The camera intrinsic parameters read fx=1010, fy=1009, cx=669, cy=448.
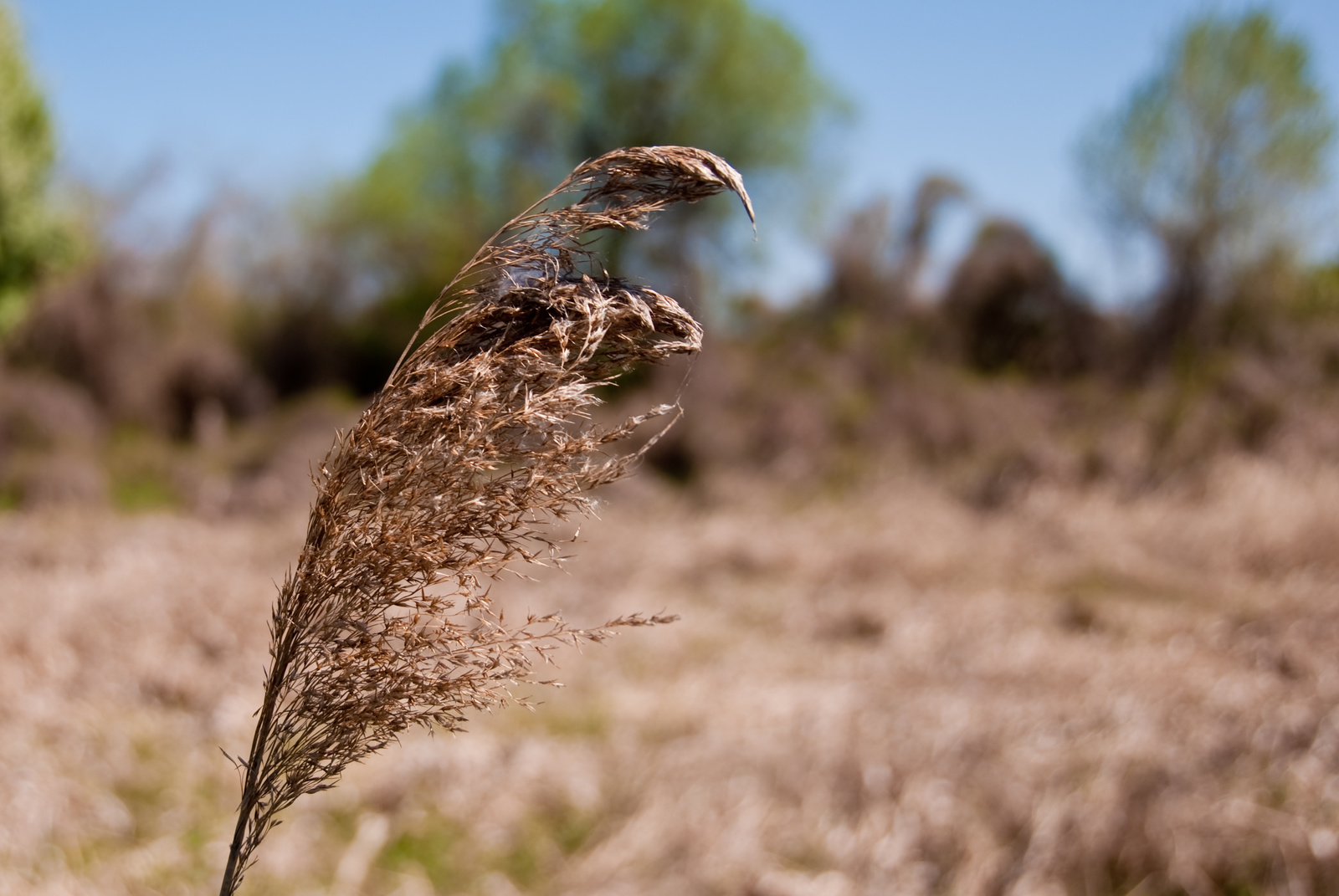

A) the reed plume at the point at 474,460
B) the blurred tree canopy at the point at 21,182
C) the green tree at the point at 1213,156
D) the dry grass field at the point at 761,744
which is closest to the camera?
the reed plume at the point at 474,460

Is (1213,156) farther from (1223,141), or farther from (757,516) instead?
(757,516)

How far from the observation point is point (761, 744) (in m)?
5.32

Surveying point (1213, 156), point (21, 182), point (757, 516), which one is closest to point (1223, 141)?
point (1213, 156)

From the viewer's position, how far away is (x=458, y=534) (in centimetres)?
170

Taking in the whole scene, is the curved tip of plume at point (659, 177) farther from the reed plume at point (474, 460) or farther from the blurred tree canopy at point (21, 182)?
the blurred tree canopy at point (21, 182)

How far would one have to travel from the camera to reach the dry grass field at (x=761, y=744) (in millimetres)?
4246

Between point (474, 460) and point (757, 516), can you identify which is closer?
point (474, 460)

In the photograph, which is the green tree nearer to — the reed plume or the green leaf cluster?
the green leaf cluster

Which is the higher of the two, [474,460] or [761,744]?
[761,744]

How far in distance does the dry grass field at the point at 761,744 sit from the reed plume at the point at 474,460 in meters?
0.74

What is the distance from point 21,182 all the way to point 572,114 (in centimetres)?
1085

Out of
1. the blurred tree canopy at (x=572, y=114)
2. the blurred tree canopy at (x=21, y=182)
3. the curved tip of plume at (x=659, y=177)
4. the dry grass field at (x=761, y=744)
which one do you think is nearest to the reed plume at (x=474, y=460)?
the curved tip of plume at (x=659, y=177)

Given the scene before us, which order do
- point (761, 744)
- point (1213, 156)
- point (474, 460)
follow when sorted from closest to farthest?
point (474, 460), point (761, 744), point (1213, 156)

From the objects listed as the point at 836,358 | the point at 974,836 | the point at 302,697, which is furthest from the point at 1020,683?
the point at 836,358
